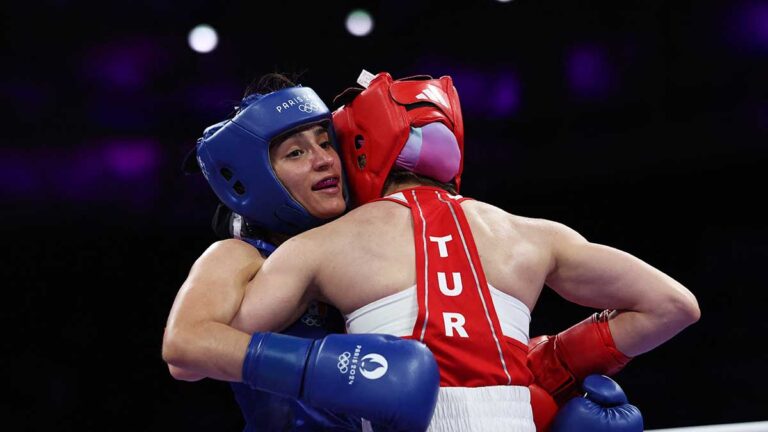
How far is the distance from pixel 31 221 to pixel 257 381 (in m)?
3.62

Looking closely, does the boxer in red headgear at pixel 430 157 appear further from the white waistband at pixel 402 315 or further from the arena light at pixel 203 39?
the arena light at pixel 203 39

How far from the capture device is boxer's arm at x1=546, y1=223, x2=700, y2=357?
1.91 metres

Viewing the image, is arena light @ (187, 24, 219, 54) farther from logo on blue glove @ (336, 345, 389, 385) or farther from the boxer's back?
logo on blue glove @ (336, 345, 389, 385)

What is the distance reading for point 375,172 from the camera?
6.94 ft

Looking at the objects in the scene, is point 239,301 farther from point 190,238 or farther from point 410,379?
point 190,238

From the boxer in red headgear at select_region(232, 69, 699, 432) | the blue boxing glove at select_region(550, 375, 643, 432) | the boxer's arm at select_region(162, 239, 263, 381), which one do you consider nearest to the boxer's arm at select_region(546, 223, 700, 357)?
the boxer in red headgear at select_region(232, 69, 699, 432)

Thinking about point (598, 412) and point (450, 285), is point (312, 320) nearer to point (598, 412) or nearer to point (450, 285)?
point (450, 285)

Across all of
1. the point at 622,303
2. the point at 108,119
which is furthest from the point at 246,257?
the point at 108,119

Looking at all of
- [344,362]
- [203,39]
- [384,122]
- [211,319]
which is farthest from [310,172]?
[203,39]

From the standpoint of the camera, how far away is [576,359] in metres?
2.01

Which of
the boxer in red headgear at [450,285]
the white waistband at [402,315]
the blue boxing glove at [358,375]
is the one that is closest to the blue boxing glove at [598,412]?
the boxer in red headgear at [450,285]

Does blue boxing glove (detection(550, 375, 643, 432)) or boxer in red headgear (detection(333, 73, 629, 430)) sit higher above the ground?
boxer in red headgear (detection(333, 73, 629, 430))

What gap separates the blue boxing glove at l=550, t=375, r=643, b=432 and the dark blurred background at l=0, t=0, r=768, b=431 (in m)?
3.06

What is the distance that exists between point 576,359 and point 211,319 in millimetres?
947
